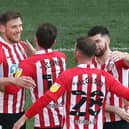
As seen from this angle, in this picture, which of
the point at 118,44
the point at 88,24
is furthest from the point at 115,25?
the point at 118,44

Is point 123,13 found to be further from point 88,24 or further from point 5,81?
point 5,81

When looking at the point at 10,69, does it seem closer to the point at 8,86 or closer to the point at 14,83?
the point at 8,86

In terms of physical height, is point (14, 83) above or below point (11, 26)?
below

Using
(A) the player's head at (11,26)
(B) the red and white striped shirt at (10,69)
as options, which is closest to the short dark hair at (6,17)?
(A) the player's head at (11,26)

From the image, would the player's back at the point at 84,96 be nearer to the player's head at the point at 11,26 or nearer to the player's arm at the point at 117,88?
the player's arm at the point at 117,88

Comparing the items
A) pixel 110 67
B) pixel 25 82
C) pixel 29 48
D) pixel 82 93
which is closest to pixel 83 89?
pixel 82 93

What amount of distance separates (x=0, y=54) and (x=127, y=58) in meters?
1.53

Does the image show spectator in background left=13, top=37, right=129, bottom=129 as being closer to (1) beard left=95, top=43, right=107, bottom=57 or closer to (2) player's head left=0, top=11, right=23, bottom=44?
(1) beard left=95, top=43, right=107, bottom=57

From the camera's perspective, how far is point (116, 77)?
7969 millimetres

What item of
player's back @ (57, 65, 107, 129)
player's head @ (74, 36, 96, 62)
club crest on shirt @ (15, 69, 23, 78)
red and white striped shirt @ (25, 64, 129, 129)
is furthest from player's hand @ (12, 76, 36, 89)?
player's head @ (74, 36, 96, 62)

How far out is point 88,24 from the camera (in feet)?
60.7

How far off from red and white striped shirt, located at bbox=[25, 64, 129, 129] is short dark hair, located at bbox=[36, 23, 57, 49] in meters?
0.57

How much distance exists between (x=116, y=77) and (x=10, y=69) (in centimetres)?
128

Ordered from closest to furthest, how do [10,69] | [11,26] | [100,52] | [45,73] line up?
[45,73], [100,52], [10,69], [11,26]
